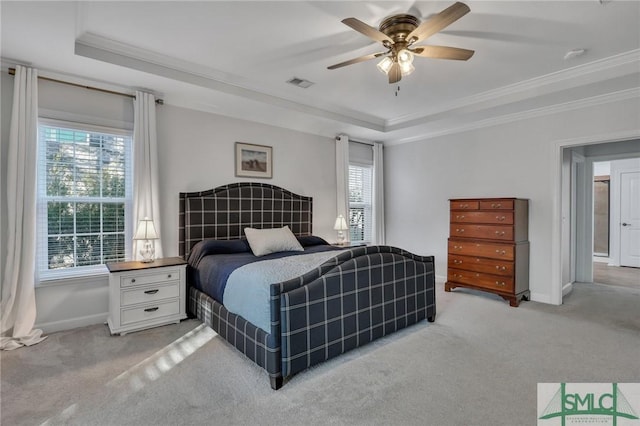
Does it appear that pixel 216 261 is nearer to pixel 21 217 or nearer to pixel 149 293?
pixel 149 293

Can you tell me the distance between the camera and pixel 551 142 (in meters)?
4.11

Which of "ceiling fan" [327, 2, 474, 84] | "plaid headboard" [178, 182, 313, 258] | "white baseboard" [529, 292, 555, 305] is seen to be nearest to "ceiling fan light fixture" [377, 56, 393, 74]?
"ceiling fan" [327, 2, 474, 84]

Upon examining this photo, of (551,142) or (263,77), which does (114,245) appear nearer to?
(263,77)

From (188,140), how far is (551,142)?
180 inches

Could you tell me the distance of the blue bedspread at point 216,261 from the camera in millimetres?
2977

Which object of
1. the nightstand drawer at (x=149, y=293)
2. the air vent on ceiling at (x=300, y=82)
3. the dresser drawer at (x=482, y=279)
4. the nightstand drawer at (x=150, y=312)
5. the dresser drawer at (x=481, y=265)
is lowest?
the nightstand drawer at (x=150, y=312)

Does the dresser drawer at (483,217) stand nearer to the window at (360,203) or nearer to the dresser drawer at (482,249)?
the dresser drawer at (482,249)

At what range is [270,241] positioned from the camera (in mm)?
3799

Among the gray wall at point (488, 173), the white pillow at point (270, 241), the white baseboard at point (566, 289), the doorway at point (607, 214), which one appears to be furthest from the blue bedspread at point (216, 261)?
the doorway at point (607, 214)

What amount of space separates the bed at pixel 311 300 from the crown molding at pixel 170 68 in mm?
1235

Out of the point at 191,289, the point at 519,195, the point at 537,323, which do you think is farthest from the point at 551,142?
the point at 191,289

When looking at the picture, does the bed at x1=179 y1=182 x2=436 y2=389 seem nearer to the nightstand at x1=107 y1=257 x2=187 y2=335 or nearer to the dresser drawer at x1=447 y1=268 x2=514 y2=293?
the nightstand at x1=107 y1=257 x2=187 y2=335

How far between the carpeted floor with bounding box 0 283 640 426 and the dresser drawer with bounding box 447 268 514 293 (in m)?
0.70

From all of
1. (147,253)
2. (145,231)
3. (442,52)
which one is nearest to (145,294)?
(147,253)
